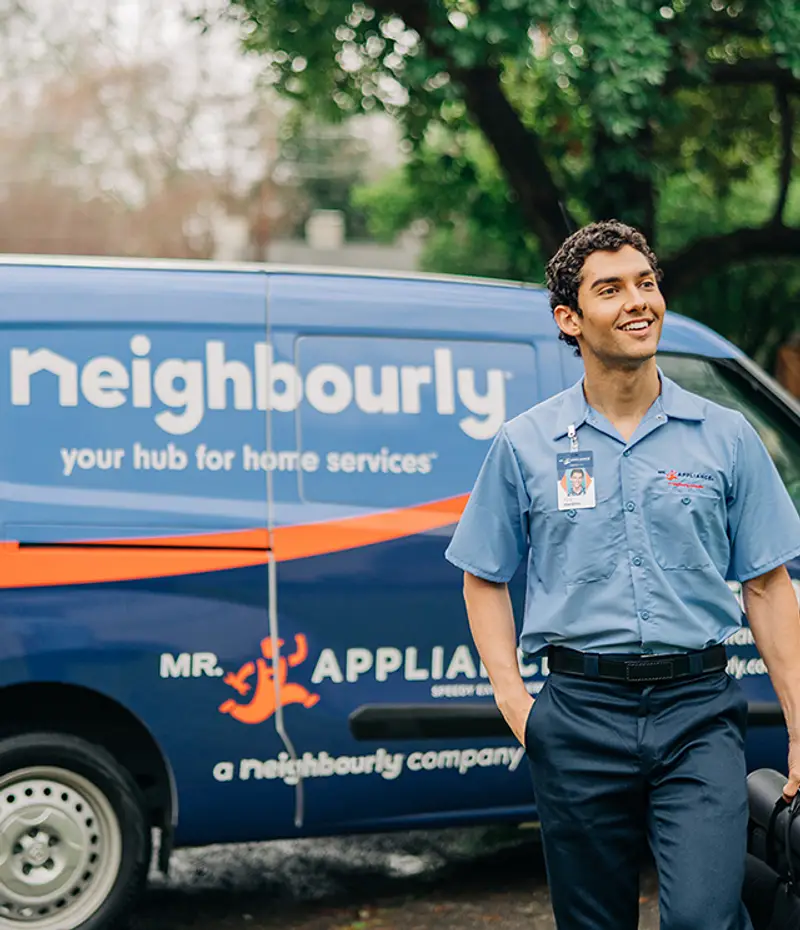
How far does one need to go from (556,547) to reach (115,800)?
1.91 meters

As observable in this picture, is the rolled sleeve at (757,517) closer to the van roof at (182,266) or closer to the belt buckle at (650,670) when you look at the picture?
the belt buckle at (650,670)

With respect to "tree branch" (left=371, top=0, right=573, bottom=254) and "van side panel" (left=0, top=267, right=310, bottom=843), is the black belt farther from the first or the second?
"tree branch" (left=371, top=0, right=573, bottom=254)

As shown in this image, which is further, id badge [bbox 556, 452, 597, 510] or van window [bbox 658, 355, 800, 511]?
van window [bbox 658, 355, 800, 511]

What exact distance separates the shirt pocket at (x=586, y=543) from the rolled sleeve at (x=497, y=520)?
0.11 metres

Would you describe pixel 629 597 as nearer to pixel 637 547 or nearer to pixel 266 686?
pixel 637 547

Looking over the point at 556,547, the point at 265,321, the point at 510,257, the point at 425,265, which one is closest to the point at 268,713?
the point at 265,321

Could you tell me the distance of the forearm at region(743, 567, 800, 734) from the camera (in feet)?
9.29

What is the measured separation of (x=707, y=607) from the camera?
113 inches

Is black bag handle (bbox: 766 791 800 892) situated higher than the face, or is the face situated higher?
the face

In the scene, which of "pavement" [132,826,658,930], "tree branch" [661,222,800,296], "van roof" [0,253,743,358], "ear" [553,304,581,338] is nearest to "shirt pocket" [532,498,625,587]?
"ear" [553,304,581,338]

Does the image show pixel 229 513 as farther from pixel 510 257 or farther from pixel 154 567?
pixel 510 257

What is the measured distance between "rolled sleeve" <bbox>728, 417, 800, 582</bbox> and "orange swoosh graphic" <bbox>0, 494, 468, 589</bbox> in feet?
5.00

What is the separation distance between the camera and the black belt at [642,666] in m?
2.80

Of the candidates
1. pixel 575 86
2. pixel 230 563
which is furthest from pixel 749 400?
pixel 575 86
